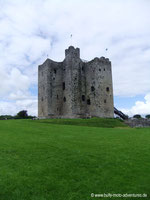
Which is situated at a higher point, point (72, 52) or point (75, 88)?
point (72, 52)

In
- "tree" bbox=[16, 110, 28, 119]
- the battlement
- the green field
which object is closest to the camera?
the green field

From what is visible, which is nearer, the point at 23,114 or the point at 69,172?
the point at 69,172

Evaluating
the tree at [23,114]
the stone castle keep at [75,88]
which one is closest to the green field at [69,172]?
the stone castle keep at [75,88]

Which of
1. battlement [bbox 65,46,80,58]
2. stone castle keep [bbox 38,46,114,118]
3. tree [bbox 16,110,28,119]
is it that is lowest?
tree [bbox 16,110,28,119]

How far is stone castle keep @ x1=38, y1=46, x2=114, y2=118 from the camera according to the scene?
4378 cm

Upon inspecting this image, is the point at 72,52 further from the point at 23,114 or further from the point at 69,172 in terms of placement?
the point at 69,172

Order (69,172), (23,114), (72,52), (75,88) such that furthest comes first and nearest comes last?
(23,114), (72,52), (75,88), (69,172)

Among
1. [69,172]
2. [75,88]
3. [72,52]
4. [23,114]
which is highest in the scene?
[72,52]

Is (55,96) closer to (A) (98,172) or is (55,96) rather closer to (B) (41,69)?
→ (B) (41,69)

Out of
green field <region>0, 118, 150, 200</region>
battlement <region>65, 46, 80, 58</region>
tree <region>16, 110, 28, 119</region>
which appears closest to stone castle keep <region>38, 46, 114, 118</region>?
battlement <region>65, 46, 80, 58</region>

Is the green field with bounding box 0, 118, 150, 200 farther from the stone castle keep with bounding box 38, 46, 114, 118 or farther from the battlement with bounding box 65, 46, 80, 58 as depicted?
the battlement with bounding box 65, 46, 80, 58

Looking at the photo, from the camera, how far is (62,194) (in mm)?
5652

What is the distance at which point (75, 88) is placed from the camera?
4400 centimetres

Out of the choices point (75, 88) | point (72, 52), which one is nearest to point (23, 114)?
point (75, 88)
